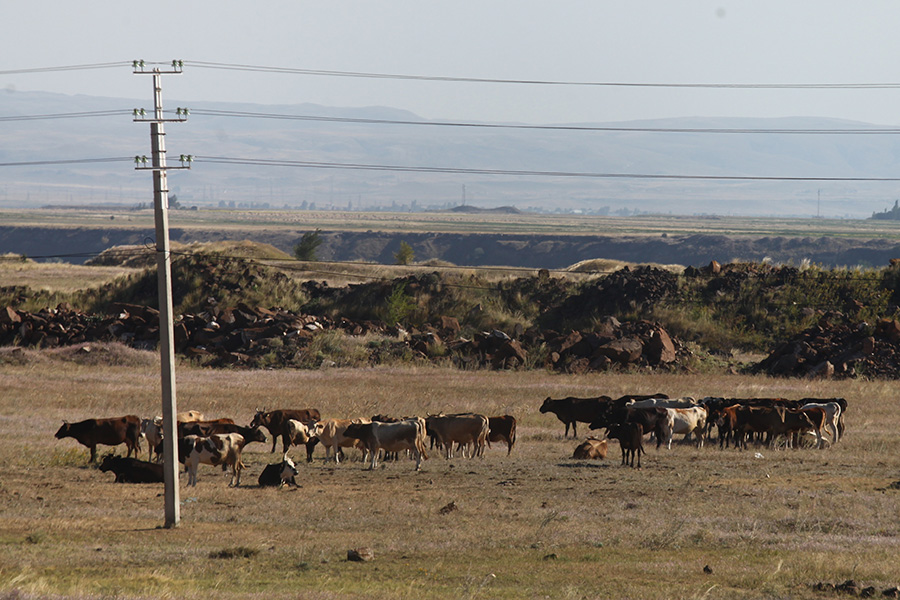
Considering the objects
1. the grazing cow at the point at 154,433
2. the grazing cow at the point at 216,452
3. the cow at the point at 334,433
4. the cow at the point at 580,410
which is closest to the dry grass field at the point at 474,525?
the grazing cow at the point at 216,452

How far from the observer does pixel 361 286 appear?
6544 centimetres

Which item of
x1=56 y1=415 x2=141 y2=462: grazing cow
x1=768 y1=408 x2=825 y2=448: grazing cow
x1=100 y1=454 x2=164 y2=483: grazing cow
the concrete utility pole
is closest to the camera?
the concrete utility pole

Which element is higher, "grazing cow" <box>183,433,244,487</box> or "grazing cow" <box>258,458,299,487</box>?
"grazing cow" <box>183,433,244,487</box>

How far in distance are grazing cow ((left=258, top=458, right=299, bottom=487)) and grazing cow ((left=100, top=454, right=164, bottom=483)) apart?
285cm

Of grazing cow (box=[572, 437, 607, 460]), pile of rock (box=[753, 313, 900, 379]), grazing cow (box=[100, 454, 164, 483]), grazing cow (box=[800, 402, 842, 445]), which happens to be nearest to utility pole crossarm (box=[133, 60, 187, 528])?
grazing cow (box=[100, 454, 164, 483])

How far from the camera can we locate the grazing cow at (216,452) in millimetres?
22453

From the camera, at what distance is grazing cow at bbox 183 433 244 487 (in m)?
22.5

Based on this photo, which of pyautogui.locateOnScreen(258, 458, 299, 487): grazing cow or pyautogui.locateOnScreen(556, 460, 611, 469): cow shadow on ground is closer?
pyautogui.locateOnScreen(258, 458, 299, 487): grazing cow

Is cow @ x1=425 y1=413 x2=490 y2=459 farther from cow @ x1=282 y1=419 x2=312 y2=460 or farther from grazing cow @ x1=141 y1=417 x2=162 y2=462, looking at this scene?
grazing cow @ x1=141 y1=417 x2=162 y2=462

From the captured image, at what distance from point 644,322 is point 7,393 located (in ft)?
108

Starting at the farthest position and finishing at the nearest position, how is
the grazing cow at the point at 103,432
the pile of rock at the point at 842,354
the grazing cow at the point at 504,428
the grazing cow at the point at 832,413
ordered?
1. the pile of rock at the point at 842,354
2. the grazing cow at the point at 832,413
3. the grazing cow at the point at 504,428
4. the grazing cow at the point at 103,432

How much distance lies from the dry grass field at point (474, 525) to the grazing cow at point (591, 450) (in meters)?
0.45

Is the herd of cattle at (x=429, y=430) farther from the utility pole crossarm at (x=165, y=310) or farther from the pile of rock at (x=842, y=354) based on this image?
the pile of rock at (x=842, y=354)

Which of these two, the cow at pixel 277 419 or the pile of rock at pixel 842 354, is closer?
the cow at pixel 277 419
